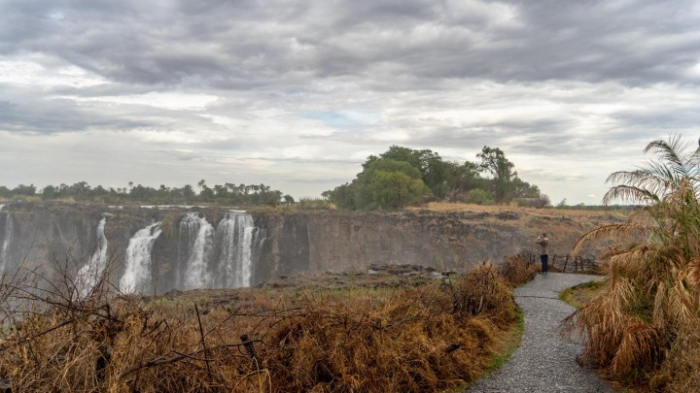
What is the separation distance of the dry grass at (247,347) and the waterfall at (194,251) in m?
38.4

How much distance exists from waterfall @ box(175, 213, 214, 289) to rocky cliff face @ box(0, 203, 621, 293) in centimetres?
9

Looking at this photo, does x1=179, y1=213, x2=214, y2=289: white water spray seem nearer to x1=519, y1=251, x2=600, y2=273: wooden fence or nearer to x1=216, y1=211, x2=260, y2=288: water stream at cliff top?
x1=216, y1=211, x2=260, y2=288: water stream at cliff top

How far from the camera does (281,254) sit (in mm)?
49125

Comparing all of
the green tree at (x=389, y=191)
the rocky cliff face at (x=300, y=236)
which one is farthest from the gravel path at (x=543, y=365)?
the green tree at (x=389, y=191)

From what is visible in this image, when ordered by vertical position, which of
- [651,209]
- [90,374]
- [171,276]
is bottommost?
[171,276]

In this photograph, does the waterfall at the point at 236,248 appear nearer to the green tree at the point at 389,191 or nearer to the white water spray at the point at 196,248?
the white water spray at the point at 196,248

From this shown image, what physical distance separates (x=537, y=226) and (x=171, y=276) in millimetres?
29244

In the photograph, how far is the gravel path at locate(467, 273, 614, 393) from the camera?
837cm

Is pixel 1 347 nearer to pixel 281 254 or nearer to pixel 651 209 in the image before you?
pixel 651 209

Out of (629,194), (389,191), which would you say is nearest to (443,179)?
(389,191)

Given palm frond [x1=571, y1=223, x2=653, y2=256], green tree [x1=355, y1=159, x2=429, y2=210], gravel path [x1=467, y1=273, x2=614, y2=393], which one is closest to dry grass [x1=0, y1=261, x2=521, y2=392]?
gravel path [x1=467, y1=273, x2=614, y2=393]

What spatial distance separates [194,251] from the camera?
4859 centimetres

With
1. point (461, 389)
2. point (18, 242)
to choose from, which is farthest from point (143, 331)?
point (18, 242)

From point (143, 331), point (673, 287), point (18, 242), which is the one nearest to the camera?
point (143, 331)
